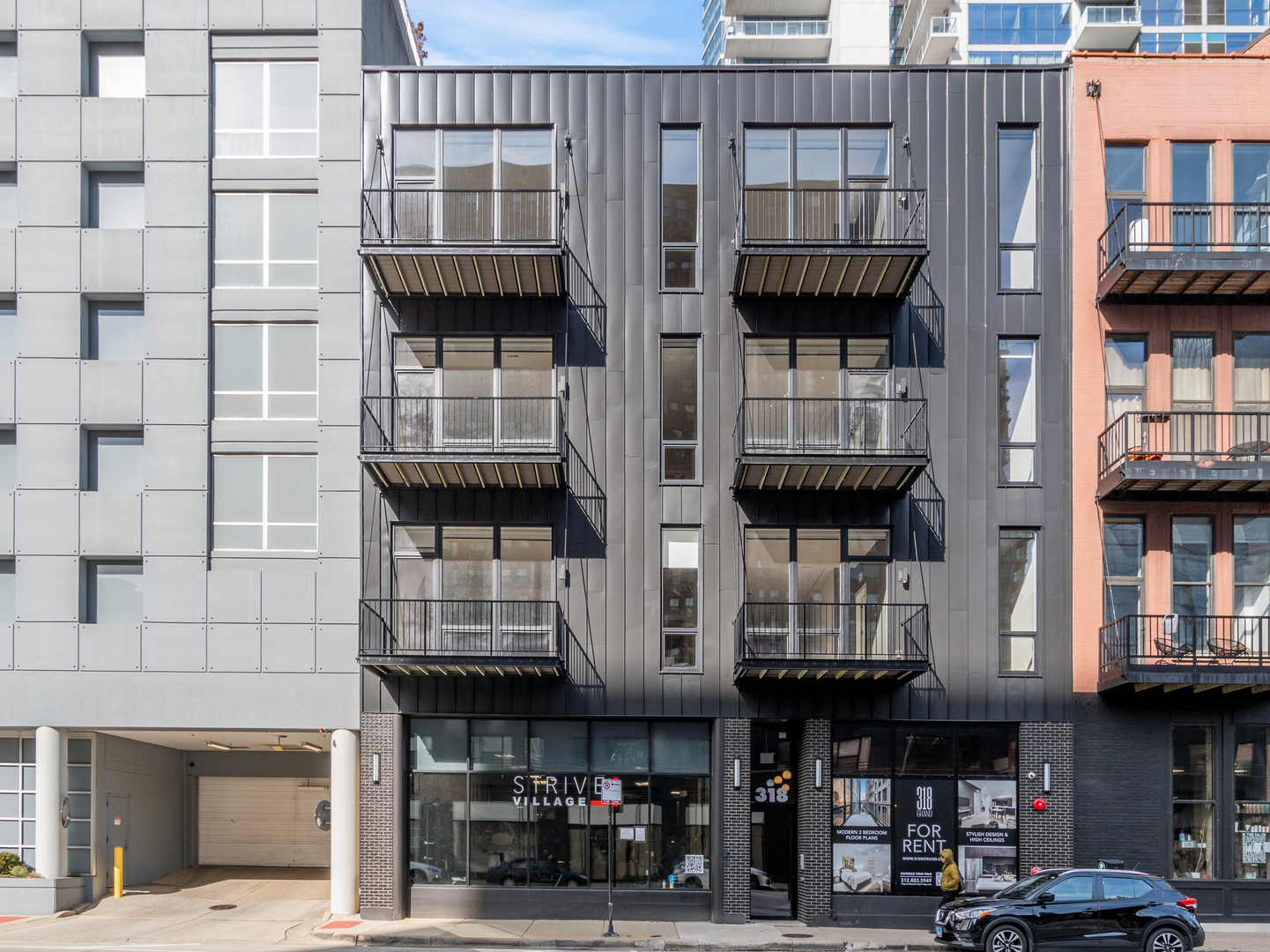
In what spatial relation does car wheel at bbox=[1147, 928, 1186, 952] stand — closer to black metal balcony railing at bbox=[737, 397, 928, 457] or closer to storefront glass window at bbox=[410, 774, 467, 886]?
black metal balcony railing at bbox=[737, 397, 928, 457]

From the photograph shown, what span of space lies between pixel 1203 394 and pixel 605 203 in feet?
39.4

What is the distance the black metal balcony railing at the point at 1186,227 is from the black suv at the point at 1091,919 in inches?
435

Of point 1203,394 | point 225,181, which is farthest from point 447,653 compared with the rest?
point 1203,394

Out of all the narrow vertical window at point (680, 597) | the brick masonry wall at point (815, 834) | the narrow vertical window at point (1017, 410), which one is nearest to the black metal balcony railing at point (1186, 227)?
the narrow vertical window at point (1017, 410)

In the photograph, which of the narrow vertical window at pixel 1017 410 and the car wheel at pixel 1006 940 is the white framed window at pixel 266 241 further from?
the car wheel at pixel 1006 940

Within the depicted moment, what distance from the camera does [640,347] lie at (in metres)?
21.7

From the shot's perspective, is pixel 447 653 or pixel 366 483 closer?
pixel 447 653

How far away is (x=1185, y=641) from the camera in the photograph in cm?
2089

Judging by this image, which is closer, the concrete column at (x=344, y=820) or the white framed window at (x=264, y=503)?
the concrete column at (x=344, y=820)

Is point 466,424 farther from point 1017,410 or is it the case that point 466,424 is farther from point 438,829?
point 1017,410

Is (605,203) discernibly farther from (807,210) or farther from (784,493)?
(784,493)

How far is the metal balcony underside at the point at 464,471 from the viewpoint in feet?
65.8

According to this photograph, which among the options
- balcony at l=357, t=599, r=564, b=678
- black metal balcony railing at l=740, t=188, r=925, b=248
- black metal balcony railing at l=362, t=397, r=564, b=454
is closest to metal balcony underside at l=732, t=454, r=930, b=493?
black metal balcony railing at l=362, t=397, r=564, b=454

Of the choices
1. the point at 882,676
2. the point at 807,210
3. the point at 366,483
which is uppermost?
the point at 807,210
